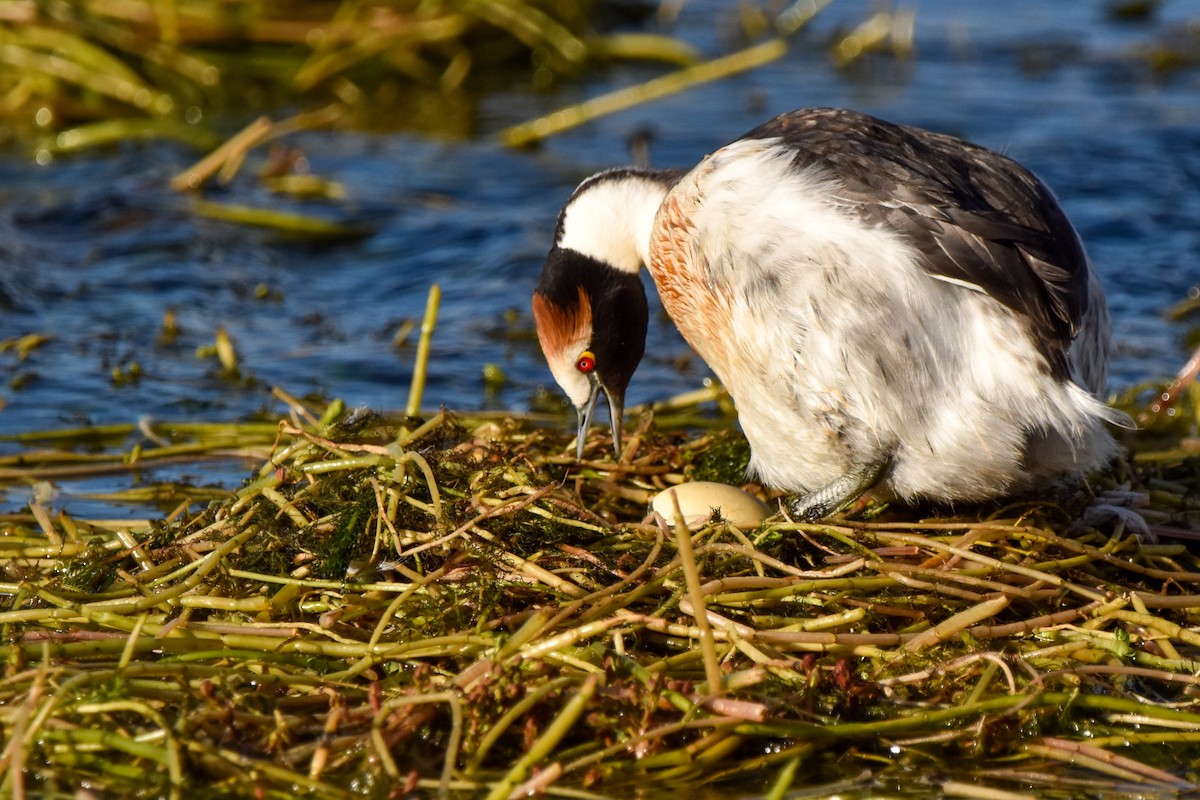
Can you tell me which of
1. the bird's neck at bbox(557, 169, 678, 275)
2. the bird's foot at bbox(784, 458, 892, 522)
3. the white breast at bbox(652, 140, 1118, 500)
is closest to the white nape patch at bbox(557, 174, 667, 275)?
the bird's neck at bbox(557, 169, 678, 275)

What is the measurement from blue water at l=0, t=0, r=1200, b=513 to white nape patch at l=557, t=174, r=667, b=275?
1.38 meters

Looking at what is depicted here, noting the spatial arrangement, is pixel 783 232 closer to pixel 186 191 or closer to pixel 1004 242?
pixel 1004 242

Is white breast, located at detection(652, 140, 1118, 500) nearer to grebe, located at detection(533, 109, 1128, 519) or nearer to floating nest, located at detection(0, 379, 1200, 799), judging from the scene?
grebe, located at detection(533, 109, 1128, 519)

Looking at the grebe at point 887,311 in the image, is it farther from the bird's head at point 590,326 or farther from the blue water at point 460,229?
the blue water at point 460,229

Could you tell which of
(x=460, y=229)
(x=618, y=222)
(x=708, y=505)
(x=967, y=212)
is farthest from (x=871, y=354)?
(x=460, y=229)

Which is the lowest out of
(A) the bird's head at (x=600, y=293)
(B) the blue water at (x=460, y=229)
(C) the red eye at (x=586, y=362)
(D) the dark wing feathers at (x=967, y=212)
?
(B) the blue water at (x=460, y=229)

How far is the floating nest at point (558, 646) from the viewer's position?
3283 millimetres

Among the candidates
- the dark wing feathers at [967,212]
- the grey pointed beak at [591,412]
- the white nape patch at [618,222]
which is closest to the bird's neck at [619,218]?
the white nape patch at [618,222]

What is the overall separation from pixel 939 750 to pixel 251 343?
456cm

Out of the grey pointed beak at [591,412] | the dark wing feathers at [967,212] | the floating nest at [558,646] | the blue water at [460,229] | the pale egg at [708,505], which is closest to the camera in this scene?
the floating nest at [558,646]

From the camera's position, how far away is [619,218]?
5.04m

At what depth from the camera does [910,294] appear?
397cm

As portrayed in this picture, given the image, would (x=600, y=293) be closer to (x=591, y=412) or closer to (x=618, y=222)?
(x=618, y=222)

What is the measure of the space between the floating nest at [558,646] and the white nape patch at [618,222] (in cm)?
94
